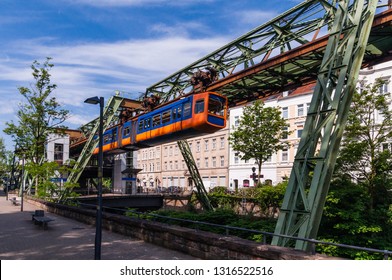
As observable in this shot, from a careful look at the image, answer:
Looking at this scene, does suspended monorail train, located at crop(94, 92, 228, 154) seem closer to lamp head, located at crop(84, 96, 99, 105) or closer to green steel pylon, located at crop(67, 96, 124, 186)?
green steel pylon, located at crop(67, 96, 124, 186)

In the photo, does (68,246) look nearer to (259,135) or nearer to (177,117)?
(177,117)

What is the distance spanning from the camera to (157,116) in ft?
80.7

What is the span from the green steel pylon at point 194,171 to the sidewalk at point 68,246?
1695 cm

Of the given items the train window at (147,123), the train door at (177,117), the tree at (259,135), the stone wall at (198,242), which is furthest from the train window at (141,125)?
the tree at (259,135)

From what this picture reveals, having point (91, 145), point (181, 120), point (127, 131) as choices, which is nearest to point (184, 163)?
point (91, 145)

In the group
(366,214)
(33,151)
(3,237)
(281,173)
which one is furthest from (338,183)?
(281,173)

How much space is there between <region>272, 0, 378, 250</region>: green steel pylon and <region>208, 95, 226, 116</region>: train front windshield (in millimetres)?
9000

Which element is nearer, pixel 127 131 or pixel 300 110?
pixel 127 131

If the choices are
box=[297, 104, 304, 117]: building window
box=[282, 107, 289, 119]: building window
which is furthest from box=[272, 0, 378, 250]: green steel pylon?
box=[282, 107, 289, 119]: building window

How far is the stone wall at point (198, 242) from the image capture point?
877 cm

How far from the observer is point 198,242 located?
11125 mm

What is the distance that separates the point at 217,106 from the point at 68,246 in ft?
35.4

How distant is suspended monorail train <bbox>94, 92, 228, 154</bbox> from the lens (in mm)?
19766

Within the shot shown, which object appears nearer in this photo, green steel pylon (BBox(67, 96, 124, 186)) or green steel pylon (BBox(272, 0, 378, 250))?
green steel pylon (BBox(272, 0, 378, 250))
